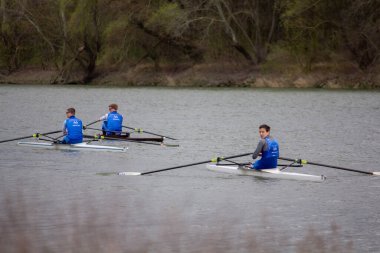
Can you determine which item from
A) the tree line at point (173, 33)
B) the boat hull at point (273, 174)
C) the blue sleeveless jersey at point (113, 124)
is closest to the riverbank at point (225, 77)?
the tree line at point (173, 33)

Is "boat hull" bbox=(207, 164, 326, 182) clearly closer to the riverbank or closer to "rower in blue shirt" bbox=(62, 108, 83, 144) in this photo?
"rower in blue shirt" bbox=(62, 108, 83, 144)

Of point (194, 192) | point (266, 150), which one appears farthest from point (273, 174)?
point (194, 192)

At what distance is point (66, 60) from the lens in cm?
6888

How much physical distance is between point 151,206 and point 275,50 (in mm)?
51343

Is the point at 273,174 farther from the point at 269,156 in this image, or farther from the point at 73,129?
the point at 73,129

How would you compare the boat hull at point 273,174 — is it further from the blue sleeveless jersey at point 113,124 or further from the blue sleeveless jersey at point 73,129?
the blue sleeveless jersey at point 113,124

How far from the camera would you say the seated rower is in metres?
19.2

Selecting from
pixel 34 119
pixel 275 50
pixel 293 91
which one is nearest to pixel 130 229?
pixel 34 119

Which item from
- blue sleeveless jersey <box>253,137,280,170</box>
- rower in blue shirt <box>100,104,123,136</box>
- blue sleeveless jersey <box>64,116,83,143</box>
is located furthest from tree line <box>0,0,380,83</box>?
blue sleeveless jersey <box>253,137,280,170</box>

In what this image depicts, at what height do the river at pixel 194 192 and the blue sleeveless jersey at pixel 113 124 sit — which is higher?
the blue sleeveless jersey at pixel 113 124

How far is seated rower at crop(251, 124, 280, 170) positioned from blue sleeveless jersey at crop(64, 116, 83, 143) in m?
6.97

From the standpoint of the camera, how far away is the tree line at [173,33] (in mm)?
60562

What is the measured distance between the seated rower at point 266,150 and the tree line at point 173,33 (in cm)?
4094

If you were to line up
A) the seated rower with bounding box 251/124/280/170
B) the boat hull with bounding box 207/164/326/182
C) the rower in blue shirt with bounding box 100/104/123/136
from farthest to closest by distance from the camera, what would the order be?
1. the rower in blue shirt with bounding box 100/104/123/136
2. the boat hull with bounding box 207/164/326/182
3. the seated rower with bounding box 251/124/280/170
